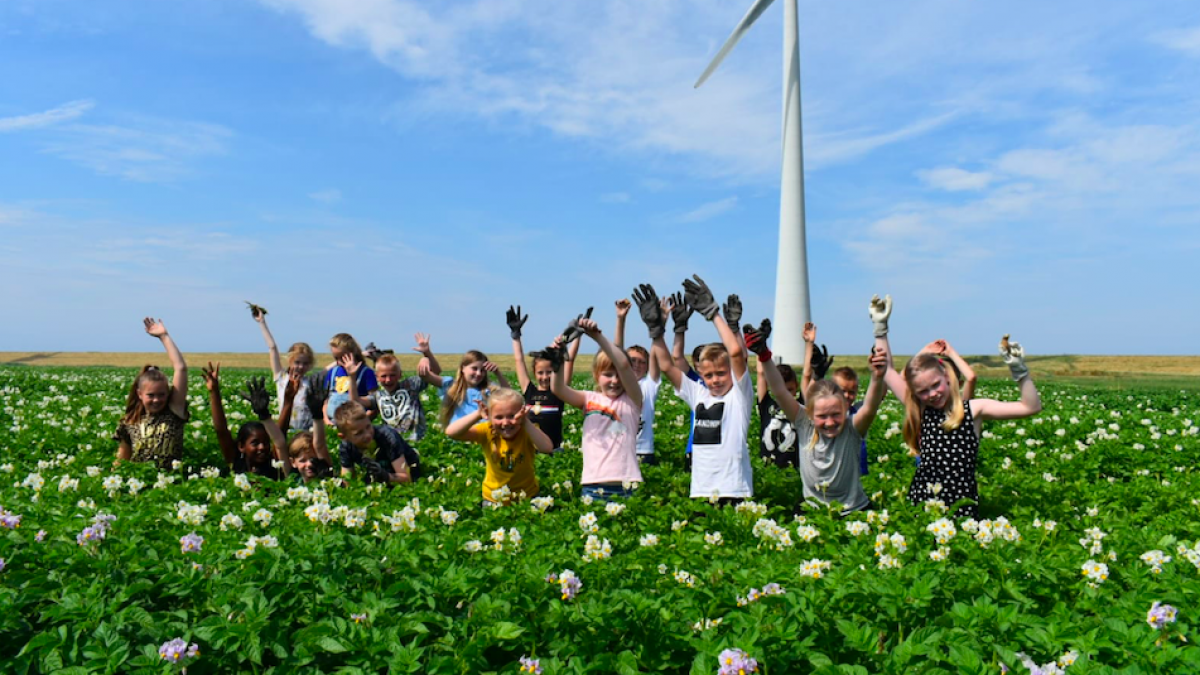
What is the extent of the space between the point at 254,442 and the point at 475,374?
8.66ft

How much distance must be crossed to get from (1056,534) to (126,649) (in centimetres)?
621

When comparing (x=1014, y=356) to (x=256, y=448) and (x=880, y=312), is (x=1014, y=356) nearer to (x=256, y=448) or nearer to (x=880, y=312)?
(x=880, y=312)

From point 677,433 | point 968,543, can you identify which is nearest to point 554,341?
point 968,543

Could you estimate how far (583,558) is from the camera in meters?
4.93

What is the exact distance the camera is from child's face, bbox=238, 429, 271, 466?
9289mm

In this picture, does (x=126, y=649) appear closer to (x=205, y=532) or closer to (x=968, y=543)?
(x=205, y=532)

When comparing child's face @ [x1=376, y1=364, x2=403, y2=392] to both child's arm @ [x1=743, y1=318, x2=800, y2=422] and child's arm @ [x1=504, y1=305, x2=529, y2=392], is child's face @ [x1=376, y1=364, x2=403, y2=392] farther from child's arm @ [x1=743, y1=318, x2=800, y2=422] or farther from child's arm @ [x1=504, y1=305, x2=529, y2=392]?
child's arm @ [x1=743, y1=318, x2=800, y2=422]

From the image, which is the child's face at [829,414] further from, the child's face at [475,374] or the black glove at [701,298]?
the child's face at [475,374]

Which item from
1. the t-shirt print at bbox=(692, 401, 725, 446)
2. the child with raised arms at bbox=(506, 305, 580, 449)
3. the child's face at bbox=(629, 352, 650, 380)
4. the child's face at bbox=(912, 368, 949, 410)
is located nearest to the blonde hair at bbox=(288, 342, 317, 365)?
the child with raised arms at bbox=(506, 305, 580, 449)

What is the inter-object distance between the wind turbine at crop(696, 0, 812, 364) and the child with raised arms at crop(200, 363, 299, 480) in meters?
31.0

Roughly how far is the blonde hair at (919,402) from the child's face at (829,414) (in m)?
0.69

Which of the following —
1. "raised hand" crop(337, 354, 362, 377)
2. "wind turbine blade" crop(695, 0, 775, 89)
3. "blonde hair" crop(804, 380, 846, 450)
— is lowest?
"blonde hair" crop(804, 380, 846, 450)

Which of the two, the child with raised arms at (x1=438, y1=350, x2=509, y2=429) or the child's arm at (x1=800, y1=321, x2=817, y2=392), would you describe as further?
the child with raised arms at (x1=438, y1=350, x2=509, y2=429)

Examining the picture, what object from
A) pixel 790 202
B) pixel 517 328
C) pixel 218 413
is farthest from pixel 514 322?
pixel 790 202
